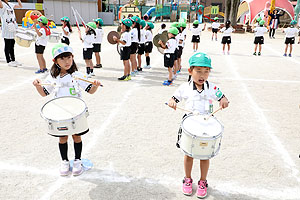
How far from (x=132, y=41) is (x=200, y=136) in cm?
658

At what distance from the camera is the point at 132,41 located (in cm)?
854

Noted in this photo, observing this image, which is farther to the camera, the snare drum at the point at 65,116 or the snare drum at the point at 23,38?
the snare drum at the point at 23,38

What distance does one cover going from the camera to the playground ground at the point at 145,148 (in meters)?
3.13

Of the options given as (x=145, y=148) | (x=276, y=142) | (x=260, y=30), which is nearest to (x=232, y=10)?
(x=260, y=30)

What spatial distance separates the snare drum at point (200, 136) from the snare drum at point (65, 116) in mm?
1208

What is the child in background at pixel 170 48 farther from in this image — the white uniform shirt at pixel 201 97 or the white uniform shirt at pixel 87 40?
the white uniform shirt at pixel 201 97

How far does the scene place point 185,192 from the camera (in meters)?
3.04

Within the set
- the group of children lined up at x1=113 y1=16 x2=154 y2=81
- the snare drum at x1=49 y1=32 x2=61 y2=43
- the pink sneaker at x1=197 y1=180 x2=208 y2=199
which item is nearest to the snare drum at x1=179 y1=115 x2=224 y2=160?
the pink sneaker at x1=197 y1=180 x2=208 y2=199

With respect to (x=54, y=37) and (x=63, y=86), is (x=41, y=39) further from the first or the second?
(x=63, y=86)

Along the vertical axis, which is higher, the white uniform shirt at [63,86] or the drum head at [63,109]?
the white uniform shirt at [63,86]

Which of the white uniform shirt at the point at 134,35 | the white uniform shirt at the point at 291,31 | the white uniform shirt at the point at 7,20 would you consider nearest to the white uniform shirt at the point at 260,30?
the white uniform shirt at the point at 291,31

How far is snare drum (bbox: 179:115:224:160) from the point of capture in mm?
2553

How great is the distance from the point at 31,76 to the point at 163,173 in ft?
22.5

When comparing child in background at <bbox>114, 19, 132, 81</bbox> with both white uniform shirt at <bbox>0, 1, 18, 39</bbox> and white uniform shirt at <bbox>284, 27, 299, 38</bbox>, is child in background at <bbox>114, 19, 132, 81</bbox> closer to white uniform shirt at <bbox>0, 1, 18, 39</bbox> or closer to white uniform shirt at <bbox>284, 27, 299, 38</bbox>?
white uniform shirt at <bbox>0, 1, 18, 39</bbox>
